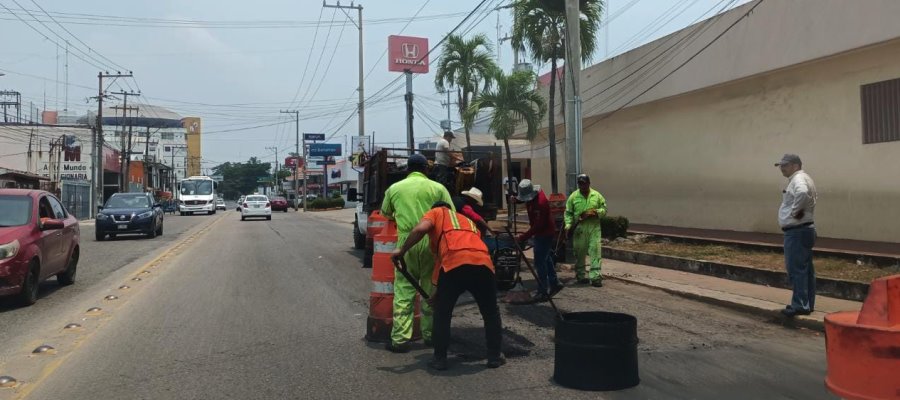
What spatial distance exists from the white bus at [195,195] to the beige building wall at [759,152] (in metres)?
38.6

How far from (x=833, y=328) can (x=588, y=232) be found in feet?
22.8

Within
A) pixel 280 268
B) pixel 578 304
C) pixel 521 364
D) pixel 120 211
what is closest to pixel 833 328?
pixel 521 364

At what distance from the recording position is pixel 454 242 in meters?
5.45

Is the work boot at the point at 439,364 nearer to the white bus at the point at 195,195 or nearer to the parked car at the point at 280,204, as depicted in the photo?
the white bus at the point at 195,195

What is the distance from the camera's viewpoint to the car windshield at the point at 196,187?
51094 mm

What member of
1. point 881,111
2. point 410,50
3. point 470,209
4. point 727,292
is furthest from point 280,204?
point 470,209

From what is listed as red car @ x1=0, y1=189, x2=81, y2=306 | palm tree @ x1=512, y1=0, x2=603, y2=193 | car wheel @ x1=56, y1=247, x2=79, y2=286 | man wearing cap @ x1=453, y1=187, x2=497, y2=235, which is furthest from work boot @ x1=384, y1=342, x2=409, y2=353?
palm tree @ x1=512, y1=0, x2=603, y2=193

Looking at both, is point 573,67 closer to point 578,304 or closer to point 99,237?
point 578,304

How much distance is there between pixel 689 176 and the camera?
57.3 ft

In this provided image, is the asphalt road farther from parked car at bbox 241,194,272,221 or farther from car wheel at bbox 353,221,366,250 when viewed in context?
parked car at bbox 241,194,272,221

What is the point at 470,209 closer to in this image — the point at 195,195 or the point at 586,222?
the point at 586,222

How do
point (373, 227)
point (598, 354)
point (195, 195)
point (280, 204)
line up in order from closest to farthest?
point (598, 354) < point (373, 227) < point (195, 195) < point (280, 204)

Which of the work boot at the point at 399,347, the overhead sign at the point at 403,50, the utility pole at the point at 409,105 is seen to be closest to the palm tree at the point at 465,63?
the utility pole at the point at 409,105

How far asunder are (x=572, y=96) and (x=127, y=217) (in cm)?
1512
